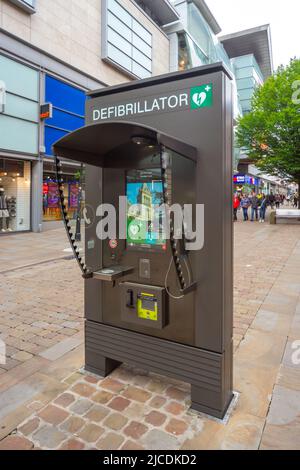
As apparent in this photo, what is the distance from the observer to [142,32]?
22172mm

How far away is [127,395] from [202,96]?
2.67 metres

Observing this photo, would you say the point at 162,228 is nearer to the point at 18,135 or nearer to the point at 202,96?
the point at 202,96

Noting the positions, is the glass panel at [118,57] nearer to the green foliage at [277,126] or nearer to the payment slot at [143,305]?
the green foliage at [277,126]

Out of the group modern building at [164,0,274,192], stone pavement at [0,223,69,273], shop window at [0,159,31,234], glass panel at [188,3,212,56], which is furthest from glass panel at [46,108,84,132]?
glass panel at [188,3,212,56]

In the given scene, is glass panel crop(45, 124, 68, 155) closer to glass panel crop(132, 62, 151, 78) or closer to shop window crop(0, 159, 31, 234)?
shop window crop(0, 159, 31, 234)

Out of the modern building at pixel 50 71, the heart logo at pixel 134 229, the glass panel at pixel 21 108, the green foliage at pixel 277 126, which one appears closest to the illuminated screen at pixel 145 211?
the heart logo at pixel 134 229

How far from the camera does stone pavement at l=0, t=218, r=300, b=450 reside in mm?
2443

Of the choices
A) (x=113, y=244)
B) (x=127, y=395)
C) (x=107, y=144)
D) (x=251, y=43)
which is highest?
(x=251, y=43)

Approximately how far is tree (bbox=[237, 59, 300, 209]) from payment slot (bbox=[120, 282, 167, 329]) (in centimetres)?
2123

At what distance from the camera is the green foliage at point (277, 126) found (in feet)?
70.3

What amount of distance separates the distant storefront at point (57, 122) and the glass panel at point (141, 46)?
646 cm

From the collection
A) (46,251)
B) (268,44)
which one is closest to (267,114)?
(46,251)

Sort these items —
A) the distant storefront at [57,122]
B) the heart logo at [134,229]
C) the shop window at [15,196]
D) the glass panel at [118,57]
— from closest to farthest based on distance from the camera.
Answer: the heart logo at [134,229] → the shop window at [15,196] → the distant storefront at [57,122] → the glass panel at [118,57]

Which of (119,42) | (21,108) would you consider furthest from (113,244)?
(119,42)
